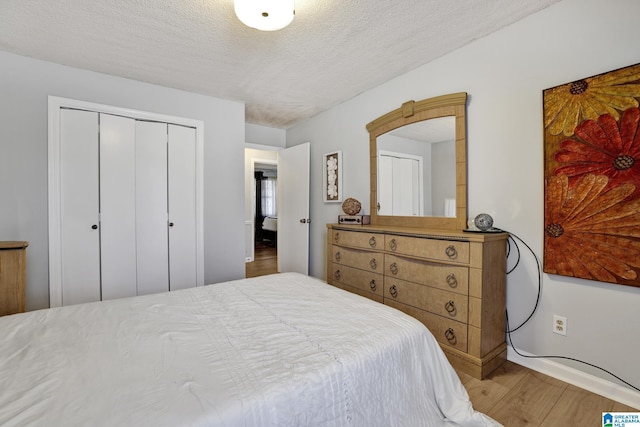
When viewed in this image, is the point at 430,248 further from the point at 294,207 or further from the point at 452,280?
the point at 294,207

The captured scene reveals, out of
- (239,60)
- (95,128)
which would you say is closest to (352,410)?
(239,60)

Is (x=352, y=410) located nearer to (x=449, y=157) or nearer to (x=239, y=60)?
(x=449, y=157)

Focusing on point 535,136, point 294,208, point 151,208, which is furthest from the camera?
point 294,208

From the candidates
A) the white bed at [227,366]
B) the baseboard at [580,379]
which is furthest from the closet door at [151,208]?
the baseboard at [580,379]

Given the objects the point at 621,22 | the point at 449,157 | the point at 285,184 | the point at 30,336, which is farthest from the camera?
the point at 285,184

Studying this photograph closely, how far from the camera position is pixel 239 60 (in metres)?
2.51

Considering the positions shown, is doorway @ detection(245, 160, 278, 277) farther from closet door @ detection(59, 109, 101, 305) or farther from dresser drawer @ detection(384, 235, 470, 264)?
dresser drawer @ detection(384, 235, 470, 264)

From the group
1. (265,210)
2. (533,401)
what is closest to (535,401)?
(533,401)

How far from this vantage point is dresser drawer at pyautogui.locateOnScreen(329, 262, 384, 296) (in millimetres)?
2465

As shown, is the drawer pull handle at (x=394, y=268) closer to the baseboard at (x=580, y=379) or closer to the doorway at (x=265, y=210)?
the baseboard at (x=580, y=379)

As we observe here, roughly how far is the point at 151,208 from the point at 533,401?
3.48 meters

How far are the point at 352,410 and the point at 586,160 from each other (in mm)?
1903

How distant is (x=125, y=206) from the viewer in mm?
2869

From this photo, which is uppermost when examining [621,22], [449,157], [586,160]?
[621,22]
